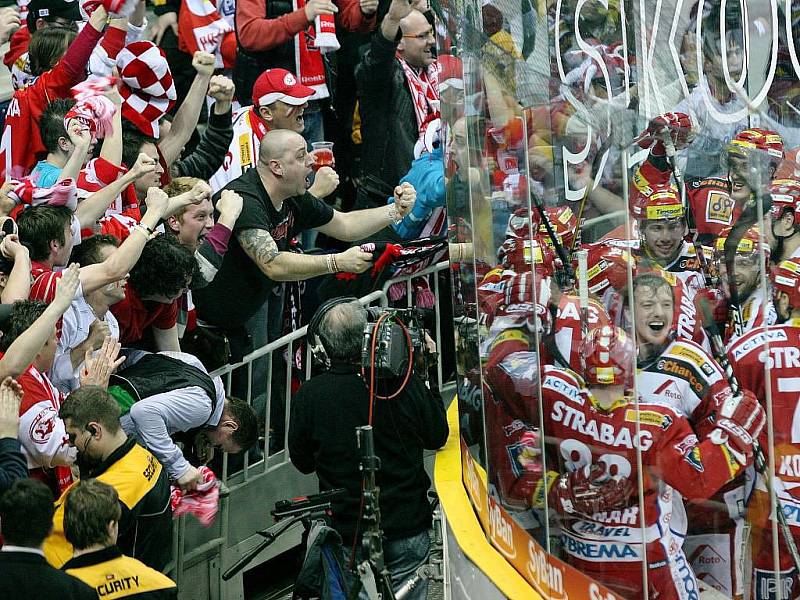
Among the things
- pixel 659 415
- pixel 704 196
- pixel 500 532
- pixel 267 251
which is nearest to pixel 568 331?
pixel 659 415

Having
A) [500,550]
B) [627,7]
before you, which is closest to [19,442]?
[500,550]

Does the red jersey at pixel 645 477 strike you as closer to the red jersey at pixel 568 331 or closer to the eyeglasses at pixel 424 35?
the red jersey at pixel 568 331

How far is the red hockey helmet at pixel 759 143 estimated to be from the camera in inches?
116

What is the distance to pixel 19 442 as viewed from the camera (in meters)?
4.00

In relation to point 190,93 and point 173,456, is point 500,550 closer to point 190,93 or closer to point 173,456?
point 173,456

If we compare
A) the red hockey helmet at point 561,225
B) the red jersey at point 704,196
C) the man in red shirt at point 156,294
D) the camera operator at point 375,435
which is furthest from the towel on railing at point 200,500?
the red jersey at point 704,196

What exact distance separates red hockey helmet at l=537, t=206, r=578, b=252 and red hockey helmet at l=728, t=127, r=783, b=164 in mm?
519

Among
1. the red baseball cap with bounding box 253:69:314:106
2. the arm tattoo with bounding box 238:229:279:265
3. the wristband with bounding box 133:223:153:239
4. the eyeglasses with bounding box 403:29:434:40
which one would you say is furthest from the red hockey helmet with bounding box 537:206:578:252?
the eyeglasses with bounding box 403:29:434:40

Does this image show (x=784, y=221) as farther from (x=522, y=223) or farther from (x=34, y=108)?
(x=34, y=108)

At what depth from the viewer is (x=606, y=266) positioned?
3.22 meters

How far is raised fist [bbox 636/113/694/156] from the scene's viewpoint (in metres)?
3.11

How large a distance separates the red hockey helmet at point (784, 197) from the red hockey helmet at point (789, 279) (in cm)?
10

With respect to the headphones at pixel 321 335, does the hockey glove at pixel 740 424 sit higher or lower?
higher

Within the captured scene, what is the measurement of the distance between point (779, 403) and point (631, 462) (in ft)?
1.35
